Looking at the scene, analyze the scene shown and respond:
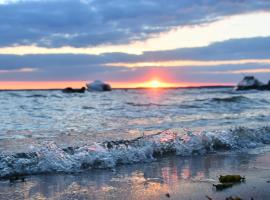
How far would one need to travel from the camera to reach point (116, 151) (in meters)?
11.4

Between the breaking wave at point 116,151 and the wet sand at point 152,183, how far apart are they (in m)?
0.49

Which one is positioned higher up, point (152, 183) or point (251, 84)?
point (251, 84)

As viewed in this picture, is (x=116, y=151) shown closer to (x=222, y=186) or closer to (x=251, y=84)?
(x=222, y=186)

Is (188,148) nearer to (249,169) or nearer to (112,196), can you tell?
(249,169)

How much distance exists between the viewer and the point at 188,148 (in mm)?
12812

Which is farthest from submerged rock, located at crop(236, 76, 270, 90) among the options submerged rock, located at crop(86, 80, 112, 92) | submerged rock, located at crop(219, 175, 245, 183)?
submerged rock, located at crop(219, 175, 245, 183)

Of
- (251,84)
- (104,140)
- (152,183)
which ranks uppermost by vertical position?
(251,84)

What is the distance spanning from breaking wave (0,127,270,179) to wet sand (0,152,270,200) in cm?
49

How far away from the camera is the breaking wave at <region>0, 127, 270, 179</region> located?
994 centimetres

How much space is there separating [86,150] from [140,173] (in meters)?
1.85

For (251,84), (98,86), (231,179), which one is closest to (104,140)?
(231,179)

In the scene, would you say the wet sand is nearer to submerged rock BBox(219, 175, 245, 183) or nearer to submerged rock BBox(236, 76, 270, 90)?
submerged rock BBox(219, 175, 245, 183)

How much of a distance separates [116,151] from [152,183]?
296 centimetres

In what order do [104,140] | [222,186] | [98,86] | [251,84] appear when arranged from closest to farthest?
[222,186], [104,140], [251,84], [98,86]
